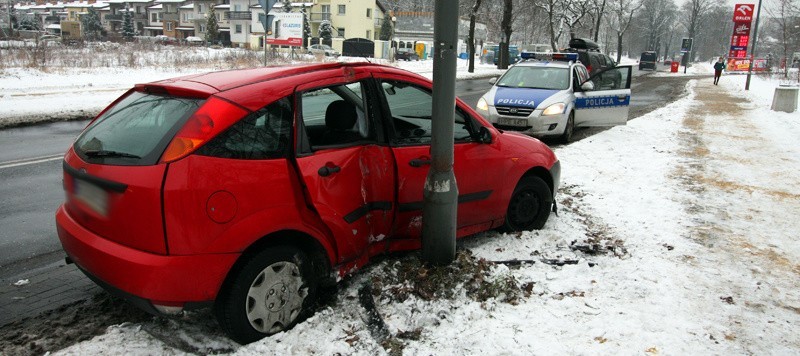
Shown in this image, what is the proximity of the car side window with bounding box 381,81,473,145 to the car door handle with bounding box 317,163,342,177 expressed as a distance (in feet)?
2.11

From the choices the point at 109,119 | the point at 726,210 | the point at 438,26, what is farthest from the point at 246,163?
the point at 726,210

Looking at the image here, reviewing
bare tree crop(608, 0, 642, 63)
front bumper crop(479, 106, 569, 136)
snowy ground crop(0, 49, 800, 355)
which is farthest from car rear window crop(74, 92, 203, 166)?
bare tree crop(608, 0, 642, 63)

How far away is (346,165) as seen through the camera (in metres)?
3.65

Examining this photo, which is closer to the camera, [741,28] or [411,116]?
[411,116]

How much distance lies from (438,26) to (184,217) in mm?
2128

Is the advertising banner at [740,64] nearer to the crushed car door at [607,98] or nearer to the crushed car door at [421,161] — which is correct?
the crushed car door at [607,98]

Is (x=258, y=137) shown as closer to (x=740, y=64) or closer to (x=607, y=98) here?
(x=607, y=98)

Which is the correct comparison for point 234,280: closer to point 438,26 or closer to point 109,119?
point 109,119

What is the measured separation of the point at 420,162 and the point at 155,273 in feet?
6.53

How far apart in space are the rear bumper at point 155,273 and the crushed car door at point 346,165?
709 millimetres

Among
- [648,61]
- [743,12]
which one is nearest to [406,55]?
[648,61]

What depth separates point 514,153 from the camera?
4.99m

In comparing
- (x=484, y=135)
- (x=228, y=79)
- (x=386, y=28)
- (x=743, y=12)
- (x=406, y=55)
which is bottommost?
(x=484, y=135)

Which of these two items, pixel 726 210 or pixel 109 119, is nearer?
pixel 109 119
